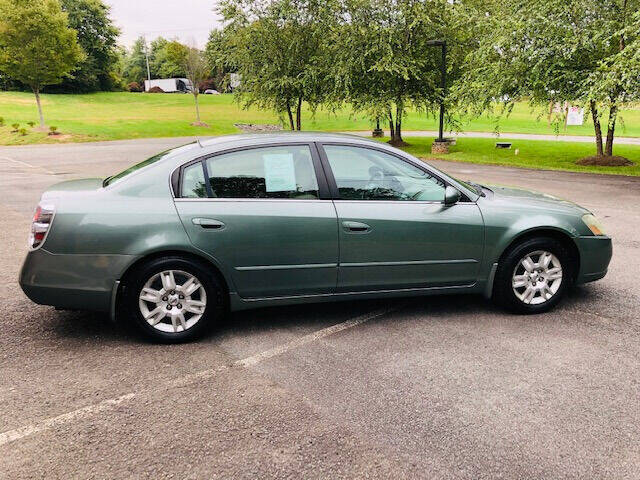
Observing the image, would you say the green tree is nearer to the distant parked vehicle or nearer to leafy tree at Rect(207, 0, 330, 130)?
leafy tree at Rect(207, 0, 330, 130)

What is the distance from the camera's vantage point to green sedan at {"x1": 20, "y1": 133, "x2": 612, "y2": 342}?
12.5ft

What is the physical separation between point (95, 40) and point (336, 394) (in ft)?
302

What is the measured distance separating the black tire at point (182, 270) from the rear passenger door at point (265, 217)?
0.16 metres

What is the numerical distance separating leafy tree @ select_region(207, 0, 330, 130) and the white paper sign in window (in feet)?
75.8

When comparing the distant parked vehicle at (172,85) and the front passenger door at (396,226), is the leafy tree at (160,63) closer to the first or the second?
the distant parked vehicle at (172,85)

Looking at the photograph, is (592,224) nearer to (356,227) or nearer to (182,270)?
(356,227)

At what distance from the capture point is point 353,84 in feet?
83.0

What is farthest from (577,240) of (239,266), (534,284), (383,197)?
(239,266)

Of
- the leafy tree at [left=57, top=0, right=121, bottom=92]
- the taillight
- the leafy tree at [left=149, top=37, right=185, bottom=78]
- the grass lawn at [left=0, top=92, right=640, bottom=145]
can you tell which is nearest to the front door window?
the taillight

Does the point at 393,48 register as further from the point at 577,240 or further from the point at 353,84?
the point at 577,240

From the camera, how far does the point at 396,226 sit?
4223 mm

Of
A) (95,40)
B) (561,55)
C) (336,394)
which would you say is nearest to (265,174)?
(336,394)

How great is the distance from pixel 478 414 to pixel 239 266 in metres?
2.01

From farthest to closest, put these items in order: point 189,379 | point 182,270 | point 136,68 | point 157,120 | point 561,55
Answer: point 136,68
point 157,120
point 561,55
point 182,270
point 189,379
